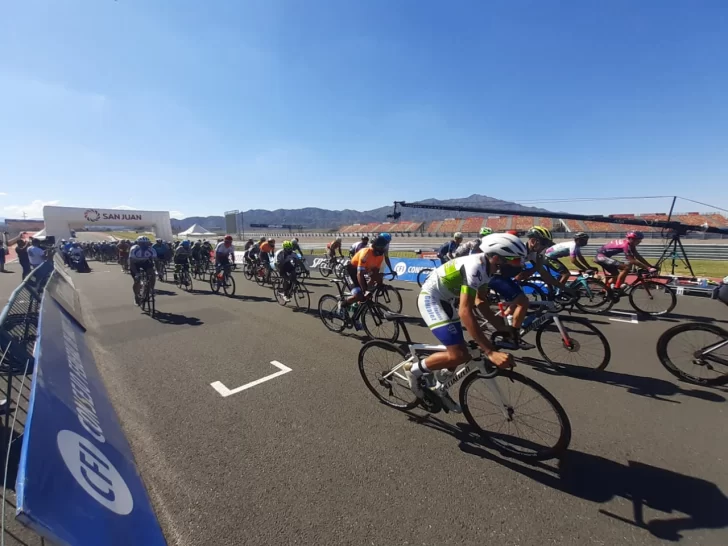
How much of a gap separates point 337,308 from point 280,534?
4.32 meters

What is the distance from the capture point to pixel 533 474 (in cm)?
268

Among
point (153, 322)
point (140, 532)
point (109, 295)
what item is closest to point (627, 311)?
point (140, 532)

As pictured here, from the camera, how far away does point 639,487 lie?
2.50 m

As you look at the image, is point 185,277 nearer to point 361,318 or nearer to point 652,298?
point 361,318

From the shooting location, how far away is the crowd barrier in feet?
4.35

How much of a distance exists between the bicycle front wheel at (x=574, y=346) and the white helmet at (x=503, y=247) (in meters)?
2.03

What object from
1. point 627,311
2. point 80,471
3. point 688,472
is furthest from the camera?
point 627,311

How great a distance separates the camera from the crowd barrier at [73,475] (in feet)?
4.35

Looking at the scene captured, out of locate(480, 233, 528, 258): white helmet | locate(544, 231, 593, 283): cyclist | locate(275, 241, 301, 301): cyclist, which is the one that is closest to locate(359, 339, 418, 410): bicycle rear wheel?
locate(480, 233, 528, 258): white helmet

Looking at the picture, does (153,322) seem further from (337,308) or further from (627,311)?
(627,311)

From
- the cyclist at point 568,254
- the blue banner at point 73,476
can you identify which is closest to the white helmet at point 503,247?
the blue banner at point 73,476

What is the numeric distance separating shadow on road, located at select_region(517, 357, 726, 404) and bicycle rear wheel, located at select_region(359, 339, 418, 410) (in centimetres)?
235

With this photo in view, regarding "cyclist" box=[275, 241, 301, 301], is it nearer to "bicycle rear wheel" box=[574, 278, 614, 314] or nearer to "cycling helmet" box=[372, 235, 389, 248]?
"cycling helmet" box=[372, 235, 389, 248]

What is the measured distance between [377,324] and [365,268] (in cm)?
117
